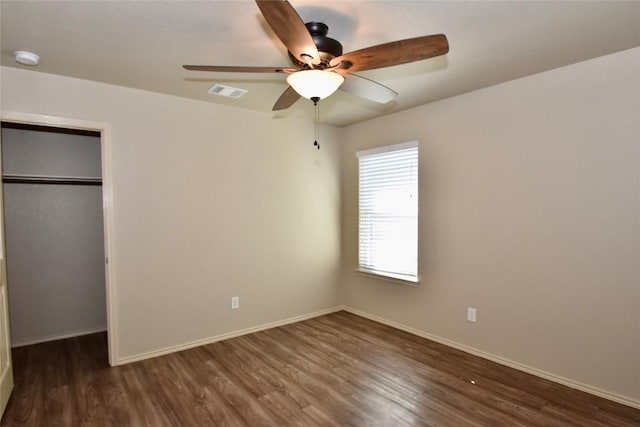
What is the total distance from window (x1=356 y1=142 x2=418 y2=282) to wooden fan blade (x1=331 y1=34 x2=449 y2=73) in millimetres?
1999

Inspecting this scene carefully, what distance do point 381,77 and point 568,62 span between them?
4.56 ft

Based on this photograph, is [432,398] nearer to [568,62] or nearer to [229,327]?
[229,327]

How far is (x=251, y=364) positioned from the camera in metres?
3.08

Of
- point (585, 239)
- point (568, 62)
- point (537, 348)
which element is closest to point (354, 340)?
point (537, 348)

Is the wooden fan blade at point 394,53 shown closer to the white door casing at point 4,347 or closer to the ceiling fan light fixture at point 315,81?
the ceiling fan light fixture at point 315,81

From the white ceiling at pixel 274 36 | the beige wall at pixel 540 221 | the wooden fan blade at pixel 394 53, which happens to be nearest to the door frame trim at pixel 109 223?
the white ceiling at pixel 274 36

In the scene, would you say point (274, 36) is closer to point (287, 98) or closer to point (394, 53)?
point (287, 98)

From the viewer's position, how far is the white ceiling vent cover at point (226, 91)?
3.11 m

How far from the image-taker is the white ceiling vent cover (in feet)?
10.2

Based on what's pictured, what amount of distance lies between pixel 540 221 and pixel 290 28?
98.7 inches

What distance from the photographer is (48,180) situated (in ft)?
11.8

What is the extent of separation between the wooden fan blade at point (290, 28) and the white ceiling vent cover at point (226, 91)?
1.58 meters

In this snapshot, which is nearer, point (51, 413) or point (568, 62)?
point (51, 413)

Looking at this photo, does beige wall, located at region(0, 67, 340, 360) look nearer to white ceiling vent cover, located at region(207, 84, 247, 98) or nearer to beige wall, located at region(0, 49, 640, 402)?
beige wall, located at region(0, 49, 640, 402)
